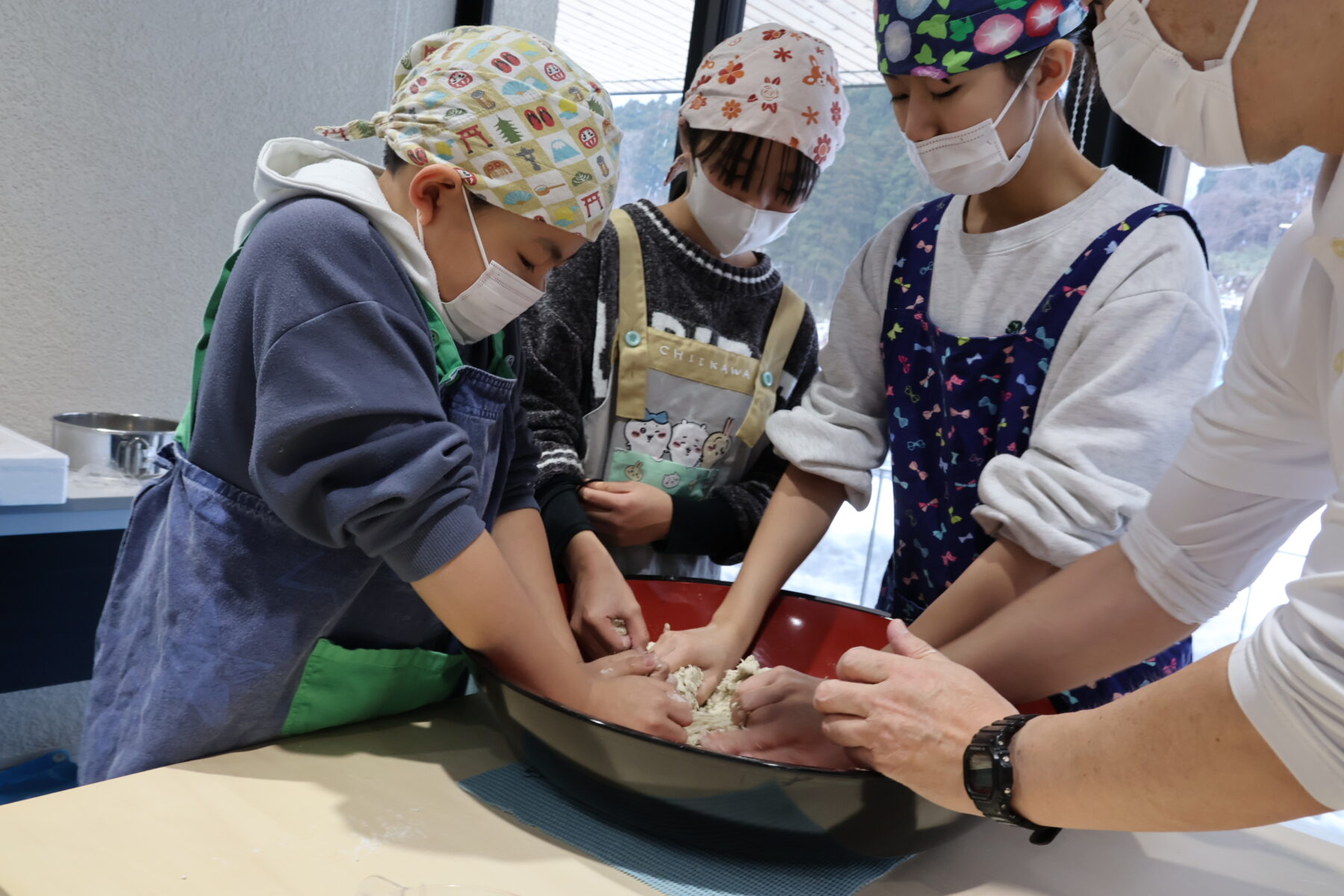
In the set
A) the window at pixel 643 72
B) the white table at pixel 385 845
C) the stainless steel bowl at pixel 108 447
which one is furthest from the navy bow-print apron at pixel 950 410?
the stainless steel bowl at pixel 108 447

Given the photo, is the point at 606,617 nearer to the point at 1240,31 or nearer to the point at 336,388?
the point at 336,388

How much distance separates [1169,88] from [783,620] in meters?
0.63

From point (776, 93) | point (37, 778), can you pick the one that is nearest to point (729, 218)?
point (776, 93)

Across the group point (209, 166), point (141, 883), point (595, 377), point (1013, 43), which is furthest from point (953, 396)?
point (209, 166)

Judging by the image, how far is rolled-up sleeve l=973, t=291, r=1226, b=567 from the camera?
85cm

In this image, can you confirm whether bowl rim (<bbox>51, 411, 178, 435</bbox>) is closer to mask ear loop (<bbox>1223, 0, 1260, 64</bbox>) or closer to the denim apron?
the denim apron

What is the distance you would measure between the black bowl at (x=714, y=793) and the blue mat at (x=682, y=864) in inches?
0.5

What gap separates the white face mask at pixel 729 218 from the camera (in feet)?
4.11

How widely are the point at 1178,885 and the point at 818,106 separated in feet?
3.12

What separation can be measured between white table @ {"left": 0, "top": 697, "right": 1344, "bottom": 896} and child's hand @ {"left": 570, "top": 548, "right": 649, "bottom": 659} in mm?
162

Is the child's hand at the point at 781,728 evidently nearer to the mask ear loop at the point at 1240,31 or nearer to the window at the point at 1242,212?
the mask ear loop at the point at 1240,31

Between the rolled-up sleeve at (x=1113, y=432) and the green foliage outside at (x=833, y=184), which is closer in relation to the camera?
the rolled-up sleeve at (x=1113, y=432)

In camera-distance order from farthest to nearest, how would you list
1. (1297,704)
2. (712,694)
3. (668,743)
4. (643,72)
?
1. (643,72)
2. (712,694)
3. (668,743)
4. (1297,704)

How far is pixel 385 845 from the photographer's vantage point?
62 cm
